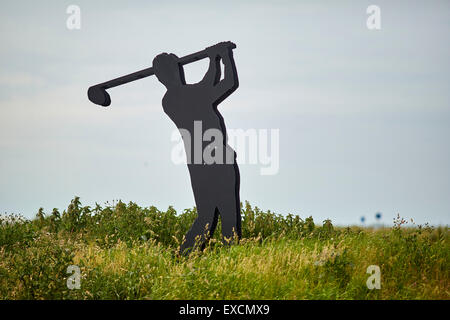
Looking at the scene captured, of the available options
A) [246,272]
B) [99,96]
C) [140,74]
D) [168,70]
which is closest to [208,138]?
[168,70]

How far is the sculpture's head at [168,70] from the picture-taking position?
882 cm

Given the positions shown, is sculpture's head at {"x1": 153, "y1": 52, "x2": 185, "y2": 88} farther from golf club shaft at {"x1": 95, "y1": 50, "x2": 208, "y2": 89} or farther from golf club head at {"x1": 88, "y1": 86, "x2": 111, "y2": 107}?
golf club head at {"x1": 88, "y1": 86, "x2": 111, "y2": 107}

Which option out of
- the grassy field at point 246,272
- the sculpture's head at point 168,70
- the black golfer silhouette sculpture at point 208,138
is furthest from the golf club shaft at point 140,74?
the grassy field at point 246,272

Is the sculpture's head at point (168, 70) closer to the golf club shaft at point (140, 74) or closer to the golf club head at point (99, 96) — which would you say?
the golf club shaft at point (140, 74)

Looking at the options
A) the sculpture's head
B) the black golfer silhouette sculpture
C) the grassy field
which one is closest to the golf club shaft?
the black golfer silhouette sculpture

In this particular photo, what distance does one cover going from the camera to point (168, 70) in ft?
29.2

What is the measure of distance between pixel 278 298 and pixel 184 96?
4041 mm

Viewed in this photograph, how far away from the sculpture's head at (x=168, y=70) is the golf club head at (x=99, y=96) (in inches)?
57.7

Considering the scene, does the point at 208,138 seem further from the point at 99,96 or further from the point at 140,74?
the point at 99,96

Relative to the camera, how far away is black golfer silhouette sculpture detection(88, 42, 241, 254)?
809 cm

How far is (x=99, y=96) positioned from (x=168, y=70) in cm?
191
